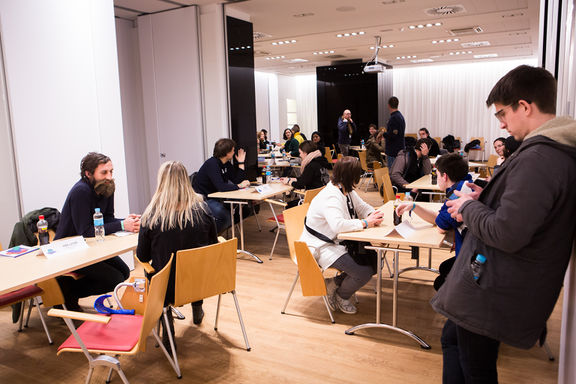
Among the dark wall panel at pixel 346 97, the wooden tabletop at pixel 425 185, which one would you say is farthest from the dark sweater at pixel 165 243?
the dark wall panel at pixel 346 97

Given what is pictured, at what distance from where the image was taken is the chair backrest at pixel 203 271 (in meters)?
2.83

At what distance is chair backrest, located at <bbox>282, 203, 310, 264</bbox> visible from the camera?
3.99 m

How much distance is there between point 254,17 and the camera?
771 centimetres

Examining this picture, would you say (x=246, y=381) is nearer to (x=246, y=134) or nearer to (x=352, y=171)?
(x=352, y=171)

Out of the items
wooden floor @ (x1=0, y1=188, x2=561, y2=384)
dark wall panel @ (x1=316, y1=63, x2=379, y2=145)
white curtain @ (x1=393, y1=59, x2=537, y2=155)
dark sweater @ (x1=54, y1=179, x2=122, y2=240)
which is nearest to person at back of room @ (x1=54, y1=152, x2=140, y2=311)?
dark sweater @ (x1=54, y1=179, x2=122, y2=240)

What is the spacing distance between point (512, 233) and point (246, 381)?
2136mm

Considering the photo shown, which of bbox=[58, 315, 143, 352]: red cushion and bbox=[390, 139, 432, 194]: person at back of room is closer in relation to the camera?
bbox=[58, 315, 143, 352]: red cushion

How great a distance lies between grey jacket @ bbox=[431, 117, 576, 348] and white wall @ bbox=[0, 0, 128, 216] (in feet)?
13.3

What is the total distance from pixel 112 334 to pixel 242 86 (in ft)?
17.2

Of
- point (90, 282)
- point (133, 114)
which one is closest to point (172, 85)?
point (133, 114)

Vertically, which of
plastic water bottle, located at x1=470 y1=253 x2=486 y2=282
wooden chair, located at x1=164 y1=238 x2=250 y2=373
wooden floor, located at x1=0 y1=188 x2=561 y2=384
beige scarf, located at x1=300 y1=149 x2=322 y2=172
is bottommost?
wooden floor, located at x1=0 y1=188 x2=561 y2=384

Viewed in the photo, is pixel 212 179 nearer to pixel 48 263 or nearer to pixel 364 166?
pixel 48 263

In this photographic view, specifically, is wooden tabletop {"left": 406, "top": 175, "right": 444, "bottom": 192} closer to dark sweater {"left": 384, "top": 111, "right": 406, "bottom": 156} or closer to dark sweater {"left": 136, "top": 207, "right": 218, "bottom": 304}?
dark sweater {"left": 384, "top": 111, "right": 406, "bottom": 156}

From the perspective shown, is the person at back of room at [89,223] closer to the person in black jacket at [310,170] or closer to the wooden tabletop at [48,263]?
the wooden tabletop at [48,263]
